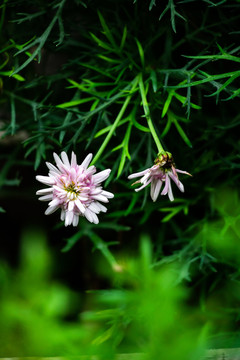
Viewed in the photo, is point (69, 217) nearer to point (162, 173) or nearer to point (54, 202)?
point (54, 202)

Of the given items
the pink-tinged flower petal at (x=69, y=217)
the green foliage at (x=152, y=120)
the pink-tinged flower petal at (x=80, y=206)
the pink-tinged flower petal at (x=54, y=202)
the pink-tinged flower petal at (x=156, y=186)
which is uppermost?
the green foliage at (x=152, y=120)

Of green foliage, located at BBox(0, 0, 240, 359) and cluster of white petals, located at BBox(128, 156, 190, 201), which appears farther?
green foliage, located at BBox(0, 0, 240, 359)

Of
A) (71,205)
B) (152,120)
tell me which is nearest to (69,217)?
(71,205)

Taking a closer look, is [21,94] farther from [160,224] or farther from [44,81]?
[160,224]

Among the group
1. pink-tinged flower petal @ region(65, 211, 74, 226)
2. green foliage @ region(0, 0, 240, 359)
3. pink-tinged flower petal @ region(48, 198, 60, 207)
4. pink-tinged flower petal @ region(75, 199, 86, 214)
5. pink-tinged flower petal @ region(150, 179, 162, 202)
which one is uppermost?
green foliage @ region(0, 0, 240, 359)

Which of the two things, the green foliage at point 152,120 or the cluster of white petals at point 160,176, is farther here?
the green foliage at point 152,120

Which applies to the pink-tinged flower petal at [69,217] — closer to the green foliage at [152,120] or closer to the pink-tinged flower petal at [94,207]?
the pink-tinged flower petal at [94,207]

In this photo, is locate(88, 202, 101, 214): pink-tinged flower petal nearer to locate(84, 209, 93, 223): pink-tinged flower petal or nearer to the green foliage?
locate(84, 209, 93, 223): pink-tinged flower petal

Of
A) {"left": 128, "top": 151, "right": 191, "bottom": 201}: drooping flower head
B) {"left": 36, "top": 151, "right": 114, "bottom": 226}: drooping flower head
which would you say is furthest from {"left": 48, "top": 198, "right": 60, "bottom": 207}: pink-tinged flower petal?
{"left": 128, "top": 151, "right": 191, "bottom": 201}: drooping flower head

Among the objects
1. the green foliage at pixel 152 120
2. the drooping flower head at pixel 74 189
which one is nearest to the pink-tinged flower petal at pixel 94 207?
the drooping flower head at pixel 74 189
